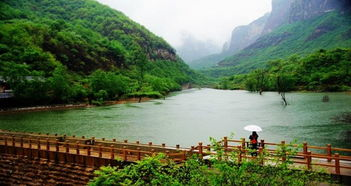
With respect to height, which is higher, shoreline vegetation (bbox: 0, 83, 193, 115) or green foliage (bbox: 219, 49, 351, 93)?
green foliage (bbox: 219, 49, 351, 93)

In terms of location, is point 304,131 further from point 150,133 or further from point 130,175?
point 130,175

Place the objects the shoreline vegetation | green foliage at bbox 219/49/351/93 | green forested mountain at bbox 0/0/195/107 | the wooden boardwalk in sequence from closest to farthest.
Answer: the wooden boardwalk < the shoreline vegetation < green forested mountain at bbox 0/0/195/107 < green foliage at bbox 219/49/351/93

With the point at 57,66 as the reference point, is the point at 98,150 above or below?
below

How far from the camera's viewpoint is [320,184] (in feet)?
37.6

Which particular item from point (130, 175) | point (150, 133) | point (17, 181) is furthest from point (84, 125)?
point (130, 175)

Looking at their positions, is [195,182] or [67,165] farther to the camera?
[67,165]

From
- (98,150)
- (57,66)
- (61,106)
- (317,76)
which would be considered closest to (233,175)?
(98,150)

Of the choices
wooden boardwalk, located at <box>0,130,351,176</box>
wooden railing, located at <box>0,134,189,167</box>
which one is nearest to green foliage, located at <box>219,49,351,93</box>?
wooden boardwalk, located at <box>0,130,351,176</box>

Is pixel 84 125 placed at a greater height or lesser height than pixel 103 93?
lesser

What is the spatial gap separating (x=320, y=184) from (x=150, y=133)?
31282mm

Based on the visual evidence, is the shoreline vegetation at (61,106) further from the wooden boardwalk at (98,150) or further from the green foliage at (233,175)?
the green foliage at (233,175)

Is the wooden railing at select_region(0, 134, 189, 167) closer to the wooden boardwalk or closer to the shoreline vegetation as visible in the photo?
the wooden boardwalk

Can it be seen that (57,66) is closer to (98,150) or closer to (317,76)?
(98,150)

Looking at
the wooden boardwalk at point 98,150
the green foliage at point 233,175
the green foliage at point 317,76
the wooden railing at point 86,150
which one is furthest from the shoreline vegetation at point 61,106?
the green foliage at point 233,175
